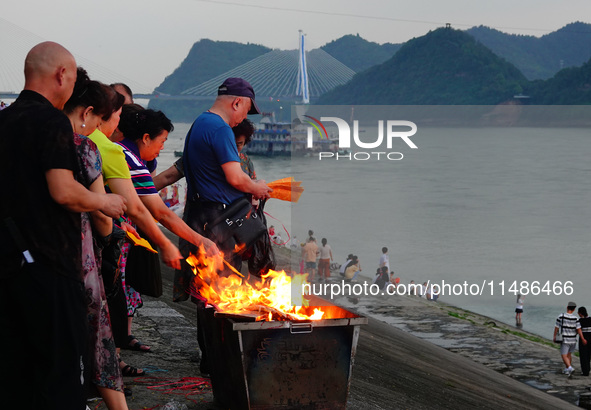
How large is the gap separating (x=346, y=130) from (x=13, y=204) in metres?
119

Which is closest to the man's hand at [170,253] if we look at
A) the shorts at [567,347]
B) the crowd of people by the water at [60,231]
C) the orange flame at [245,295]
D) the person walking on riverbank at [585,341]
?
the crowd of people by the water at [60,231]

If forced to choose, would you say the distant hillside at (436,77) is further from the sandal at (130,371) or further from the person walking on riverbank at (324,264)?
the sandal at (130,371)

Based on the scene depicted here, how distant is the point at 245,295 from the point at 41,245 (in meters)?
1.90

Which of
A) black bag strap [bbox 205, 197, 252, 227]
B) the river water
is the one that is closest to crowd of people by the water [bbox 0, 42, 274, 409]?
black bag strap [bbox 205, 197, 252, 227]

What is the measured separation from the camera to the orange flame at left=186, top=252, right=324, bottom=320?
4457mm

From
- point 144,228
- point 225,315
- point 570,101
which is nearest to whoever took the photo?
point 144,228

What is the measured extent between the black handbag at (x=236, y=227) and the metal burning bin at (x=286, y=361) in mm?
580

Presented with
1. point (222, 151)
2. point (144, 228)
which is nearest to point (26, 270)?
point (144, 228)

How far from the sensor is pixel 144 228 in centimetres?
380

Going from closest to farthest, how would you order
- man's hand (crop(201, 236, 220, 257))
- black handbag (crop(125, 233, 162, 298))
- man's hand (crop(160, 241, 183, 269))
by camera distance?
man's hand (crop(160, 241, 183, 269)) < man's hand (crop(201, 236, 220, 257)) < black handbag (crop(125, 233, 162, 298))

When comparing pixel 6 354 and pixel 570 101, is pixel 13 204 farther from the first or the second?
pixel 570 101

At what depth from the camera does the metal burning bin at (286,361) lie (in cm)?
424

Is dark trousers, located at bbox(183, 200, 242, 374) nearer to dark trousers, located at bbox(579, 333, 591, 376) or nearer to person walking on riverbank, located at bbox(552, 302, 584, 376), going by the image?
person walking on riverbank, located at bbox(552, 302, 584, 376)

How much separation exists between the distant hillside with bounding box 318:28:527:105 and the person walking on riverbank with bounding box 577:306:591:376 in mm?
110253
